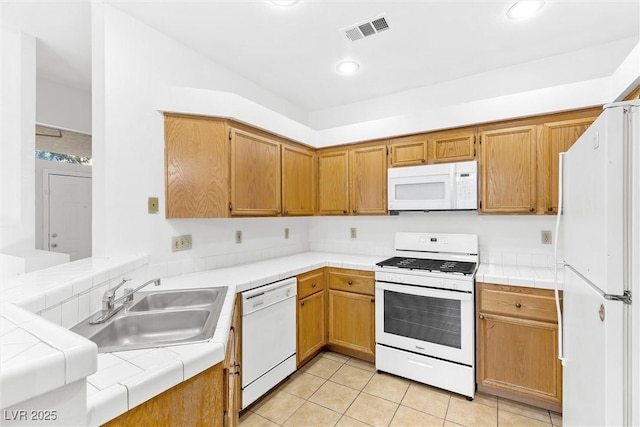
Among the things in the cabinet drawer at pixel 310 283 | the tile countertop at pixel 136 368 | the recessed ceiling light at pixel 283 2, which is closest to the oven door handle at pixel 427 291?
the cabinet drawer at pixel 310 283

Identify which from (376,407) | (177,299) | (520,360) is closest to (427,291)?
(520,360)

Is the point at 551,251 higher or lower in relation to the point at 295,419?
higher

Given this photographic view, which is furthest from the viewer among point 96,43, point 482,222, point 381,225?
point 381,225

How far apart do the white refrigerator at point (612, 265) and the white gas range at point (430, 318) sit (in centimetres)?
96

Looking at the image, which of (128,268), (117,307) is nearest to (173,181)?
(128,268)

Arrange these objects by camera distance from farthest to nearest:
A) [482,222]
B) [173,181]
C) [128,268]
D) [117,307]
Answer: [482,222] → [173,181] → [128,268] → [117,307]

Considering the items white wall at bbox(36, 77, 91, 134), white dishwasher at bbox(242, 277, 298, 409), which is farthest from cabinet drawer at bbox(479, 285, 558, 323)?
white wall at bbox(36, 77, 91, 134)

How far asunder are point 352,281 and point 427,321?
2.31 ft

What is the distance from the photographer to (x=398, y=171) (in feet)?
9.15

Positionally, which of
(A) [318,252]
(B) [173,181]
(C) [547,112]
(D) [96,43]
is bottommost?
(A) [318,252]

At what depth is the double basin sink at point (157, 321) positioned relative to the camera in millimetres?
1259

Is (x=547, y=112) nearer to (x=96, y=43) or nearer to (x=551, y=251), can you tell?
(x=551, y=251)

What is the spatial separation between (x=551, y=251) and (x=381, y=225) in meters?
1.48

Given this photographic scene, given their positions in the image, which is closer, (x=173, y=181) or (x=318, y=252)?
(x=173, y=181)
